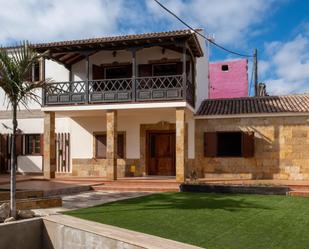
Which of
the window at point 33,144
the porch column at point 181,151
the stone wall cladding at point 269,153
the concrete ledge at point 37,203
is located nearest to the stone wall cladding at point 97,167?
the window at point 33,144

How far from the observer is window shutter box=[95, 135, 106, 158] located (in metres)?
18.3

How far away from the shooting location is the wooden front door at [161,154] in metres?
17.7

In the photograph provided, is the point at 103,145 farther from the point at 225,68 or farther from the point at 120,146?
the point at 225,68

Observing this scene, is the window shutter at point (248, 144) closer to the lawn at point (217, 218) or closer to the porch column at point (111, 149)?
the porch column at point (111, 149)

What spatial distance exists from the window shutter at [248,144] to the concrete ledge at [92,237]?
10.8 m

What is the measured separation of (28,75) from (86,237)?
364 cm

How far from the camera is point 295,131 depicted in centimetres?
1608

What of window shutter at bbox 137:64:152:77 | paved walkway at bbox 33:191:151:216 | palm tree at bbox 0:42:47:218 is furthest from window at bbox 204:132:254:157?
palm tree at bbox 0:42:47:218

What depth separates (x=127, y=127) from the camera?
18031 millimetres

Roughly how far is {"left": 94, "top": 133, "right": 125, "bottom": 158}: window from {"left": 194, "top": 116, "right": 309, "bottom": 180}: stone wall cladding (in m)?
3.51

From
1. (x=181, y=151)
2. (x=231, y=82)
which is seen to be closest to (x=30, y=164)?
(x=181, y=151)

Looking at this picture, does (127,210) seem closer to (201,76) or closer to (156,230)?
(156,230)

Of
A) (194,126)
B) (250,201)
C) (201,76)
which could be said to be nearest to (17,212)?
(250,201)

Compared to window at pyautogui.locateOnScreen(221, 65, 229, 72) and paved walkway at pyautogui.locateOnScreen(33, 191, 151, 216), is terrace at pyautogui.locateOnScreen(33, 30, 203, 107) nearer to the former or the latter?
paved walkway at pyautogui.locateOnScreen(33, 191, 151, 216)
